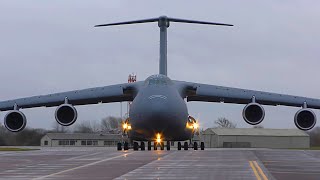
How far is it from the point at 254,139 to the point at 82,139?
73.7 ft

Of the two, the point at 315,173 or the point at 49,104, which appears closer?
the point at 315,173

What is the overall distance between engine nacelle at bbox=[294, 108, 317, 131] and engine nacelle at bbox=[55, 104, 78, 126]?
1319 centimetres

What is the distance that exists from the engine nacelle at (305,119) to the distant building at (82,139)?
42996 mm

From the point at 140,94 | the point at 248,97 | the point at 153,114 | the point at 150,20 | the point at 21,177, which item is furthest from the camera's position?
the point at 150,20

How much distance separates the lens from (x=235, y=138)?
78.2 metres

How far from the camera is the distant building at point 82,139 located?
77.6 m

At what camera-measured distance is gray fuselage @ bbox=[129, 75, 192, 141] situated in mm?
32594

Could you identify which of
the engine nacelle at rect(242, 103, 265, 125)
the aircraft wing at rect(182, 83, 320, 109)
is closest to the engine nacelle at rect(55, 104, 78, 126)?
the aircraft wing at rect(182, 83, 320, 109)

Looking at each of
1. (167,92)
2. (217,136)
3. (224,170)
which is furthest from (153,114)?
(217,136)

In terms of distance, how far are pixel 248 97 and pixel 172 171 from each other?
2036 cm

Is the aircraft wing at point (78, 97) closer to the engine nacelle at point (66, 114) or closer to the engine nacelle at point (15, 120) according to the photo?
the engine nacelle at point (15, 120)

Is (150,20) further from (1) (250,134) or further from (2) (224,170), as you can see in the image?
(1) (250,134)

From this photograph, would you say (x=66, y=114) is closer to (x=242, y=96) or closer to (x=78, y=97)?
(x=78, y=97)

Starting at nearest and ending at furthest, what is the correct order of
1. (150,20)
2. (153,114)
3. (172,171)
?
(172,171)
(153,114)
(150,20)
